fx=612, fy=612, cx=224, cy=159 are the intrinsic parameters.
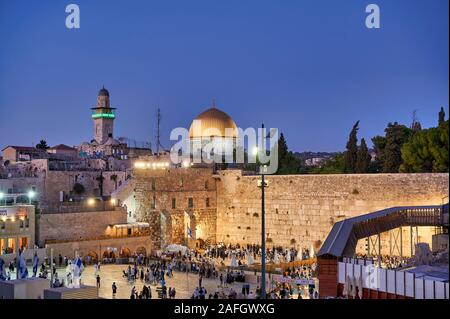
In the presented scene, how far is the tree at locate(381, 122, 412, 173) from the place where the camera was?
117ft

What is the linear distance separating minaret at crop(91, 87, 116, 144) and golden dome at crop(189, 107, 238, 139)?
43.6ft

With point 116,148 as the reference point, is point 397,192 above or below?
below

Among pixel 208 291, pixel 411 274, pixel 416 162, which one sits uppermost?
pixel 416 162

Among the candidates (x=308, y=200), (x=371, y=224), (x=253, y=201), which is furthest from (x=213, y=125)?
(x=371, y=224)

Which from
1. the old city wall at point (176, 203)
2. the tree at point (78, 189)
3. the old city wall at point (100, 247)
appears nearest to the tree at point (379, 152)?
the old city wall at point (176, 203)

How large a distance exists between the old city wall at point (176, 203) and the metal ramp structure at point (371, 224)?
546 inches

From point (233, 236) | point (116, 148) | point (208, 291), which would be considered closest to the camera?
point (208, 291)

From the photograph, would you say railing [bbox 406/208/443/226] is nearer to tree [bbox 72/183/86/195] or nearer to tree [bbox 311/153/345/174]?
tree [bbox 311/153/345/174]

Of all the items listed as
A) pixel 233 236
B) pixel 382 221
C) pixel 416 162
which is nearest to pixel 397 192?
pixel 416 162

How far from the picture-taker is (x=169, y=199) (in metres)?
34.9

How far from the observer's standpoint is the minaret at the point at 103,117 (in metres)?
56.4

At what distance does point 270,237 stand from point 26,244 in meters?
12.8

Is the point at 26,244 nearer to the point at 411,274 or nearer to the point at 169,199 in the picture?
the point at 169,199

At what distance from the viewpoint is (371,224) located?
835 inches
